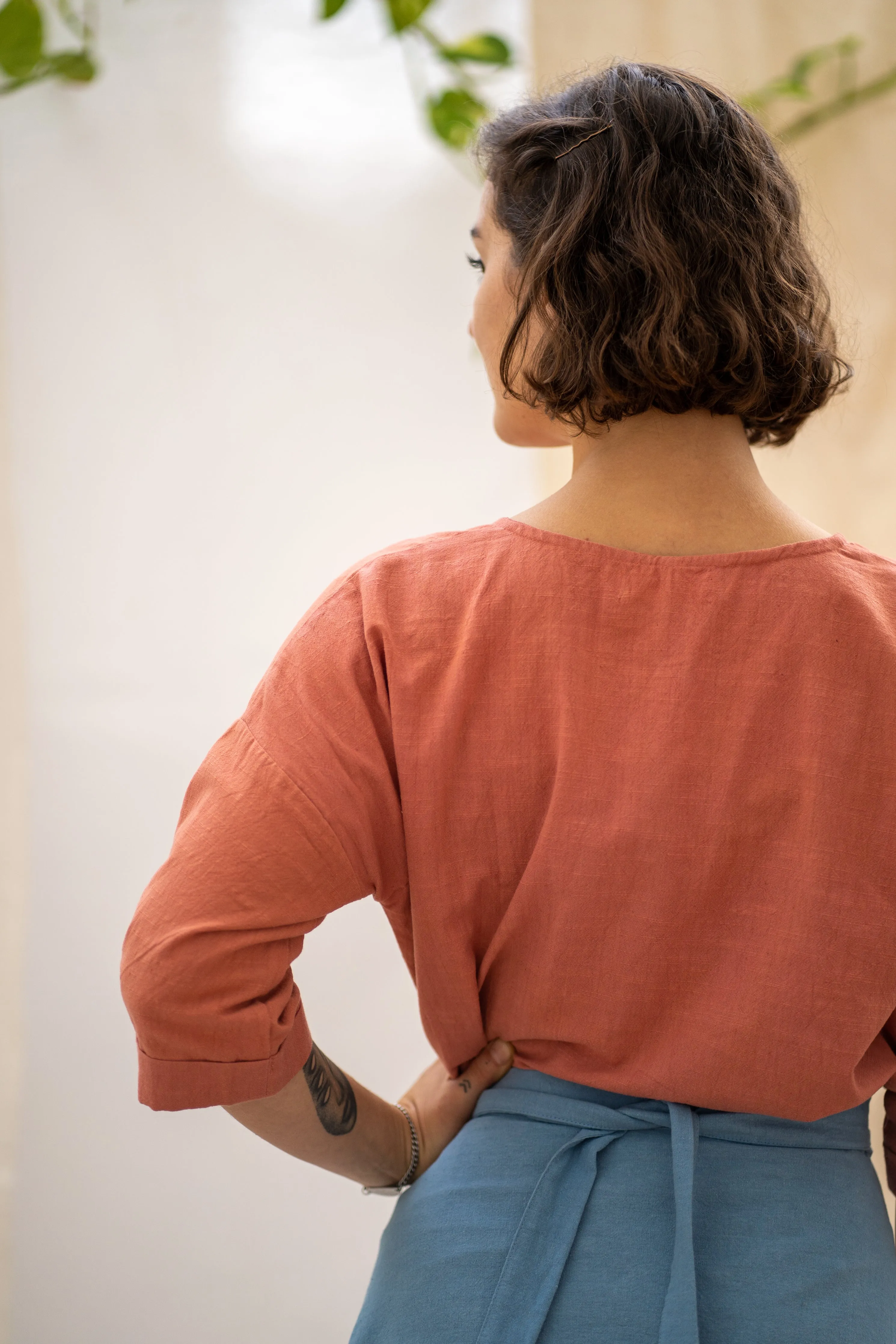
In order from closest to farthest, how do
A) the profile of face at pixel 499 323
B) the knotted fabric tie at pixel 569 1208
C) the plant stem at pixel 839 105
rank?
the knotted fabric tie at pixel 569 1208
the profile of face at pixel 499 323
the plant stem at pixel 839 105

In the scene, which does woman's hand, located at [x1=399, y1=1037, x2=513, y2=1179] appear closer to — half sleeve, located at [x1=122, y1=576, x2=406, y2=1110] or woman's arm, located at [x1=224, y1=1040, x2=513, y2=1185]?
woman's arm, located at [x1=224, y1=1040, x2=513, y2=1185]

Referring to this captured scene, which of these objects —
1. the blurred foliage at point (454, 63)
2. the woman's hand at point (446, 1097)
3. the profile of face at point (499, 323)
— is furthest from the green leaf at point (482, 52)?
the woman's hand at point (446, 1097)

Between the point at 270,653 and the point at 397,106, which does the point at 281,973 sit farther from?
the point at 397,106

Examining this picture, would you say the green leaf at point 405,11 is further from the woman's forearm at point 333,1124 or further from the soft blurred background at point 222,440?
the woman's forearm at point 333,1124

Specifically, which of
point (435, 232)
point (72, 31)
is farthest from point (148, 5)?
point (435, 232)

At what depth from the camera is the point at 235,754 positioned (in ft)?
2.26

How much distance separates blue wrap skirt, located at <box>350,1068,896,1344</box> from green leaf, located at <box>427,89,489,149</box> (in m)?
1.18

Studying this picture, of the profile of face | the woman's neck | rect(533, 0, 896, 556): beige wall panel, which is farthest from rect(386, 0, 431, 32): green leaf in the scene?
the woman's neck

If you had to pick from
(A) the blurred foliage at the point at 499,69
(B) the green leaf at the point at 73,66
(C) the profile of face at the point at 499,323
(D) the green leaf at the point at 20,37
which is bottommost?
(C) the profile of face at the point at 499,323

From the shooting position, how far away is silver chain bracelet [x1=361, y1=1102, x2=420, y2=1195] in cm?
87

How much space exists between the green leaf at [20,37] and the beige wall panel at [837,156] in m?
0.63

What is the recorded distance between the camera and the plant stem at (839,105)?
51.4 inches

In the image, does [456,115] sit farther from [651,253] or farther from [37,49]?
[651,253]

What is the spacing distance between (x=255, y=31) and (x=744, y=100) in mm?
657
